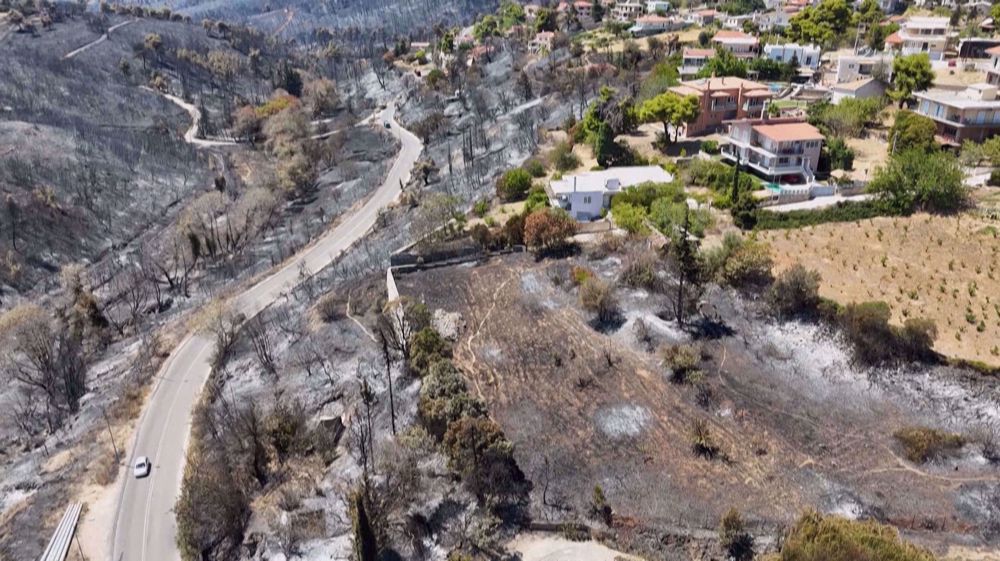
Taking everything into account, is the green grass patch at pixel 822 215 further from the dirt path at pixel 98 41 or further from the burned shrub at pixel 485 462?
the dirt path at pixel 98 41

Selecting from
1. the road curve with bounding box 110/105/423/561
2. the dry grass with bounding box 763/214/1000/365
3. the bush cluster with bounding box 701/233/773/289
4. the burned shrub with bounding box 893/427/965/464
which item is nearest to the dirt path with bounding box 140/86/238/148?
the road curve with bounding box 110/105/423/561

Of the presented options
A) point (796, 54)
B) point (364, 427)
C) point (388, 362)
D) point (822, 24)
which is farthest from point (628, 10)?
point (364, 427)

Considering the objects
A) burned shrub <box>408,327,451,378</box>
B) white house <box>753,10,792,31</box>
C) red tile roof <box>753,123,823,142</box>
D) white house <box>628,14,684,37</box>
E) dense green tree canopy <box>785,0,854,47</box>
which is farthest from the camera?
white house <box>628,14,684,37</box>

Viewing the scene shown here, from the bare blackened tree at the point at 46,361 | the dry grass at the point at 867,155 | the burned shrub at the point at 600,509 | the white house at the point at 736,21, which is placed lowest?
the bare blackened tree at the point at 46,361

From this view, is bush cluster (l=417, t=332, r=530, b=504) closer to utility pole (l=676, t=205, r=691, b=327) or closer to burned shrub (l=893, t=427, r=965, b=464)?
utility pole (l=676, t=205, r=691, b=327)

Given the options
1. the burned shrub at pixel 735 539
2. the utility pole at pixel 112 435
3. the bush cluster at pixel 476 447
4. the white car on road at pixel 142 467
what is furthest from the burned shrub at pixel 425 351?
the burned shrub at pixel 735 539

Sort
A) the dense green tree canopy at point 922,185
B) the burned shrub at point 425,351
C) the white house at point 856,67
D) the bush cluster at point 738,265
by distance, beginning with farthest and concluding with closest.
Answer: the white house at point 856,67, the dense green tree canopy at point 922,185, the bush cluster at point 738,265, the burned shrub at point 425,351

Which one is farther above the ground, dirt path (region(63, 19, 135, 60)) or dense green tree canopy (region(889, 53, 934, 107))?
dirt path (region(63, 19, 135, 60))
